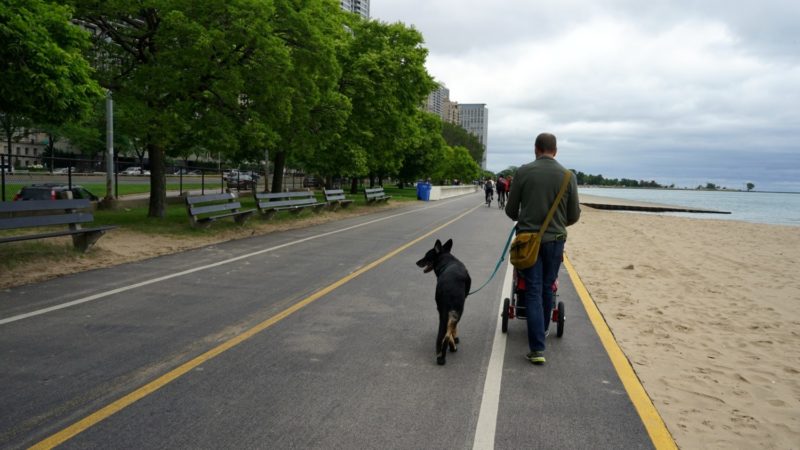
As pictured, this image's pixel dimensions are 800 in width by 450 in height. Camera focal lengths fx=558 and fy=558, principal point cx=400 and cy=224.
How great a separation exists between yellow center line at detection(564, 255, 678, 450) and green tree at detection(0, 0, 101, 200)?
9023 mm

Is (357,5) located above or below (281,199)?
above

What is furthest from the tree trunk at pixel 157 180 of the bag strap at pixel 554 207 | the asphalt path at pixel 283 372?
the bag strap at pixel 554 207

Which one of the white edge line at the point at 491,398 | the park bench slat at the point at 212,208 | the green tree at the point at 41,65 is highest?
the green tree at the point at 41,65

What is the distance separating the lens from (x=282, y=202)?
66.5 ft

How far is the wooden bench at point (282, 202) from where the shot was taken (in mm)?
18938

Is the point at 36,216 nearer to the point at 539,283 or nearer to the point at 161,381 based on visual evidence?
the point at 161,381

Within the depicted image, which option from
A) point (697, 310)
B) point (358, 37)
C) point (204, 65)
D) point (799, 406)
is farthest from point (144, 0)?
point (358, 37)

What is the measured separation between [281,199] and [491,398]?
18.6 metres

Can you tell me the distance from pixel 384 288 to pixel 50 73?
6526 millimetres

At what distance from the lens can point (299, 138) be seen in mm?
23109

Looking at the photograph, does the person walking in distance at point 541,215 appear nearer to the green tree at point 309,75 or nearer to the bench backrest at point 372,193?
the green tree at point 309,75

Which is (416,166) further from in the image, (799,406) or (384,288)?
(799,406)

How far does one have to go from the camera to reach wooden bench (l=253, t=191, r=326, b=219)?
18.9m

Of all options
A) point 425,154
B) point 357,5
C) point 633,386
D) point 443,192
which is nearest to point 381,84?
point 633,386
